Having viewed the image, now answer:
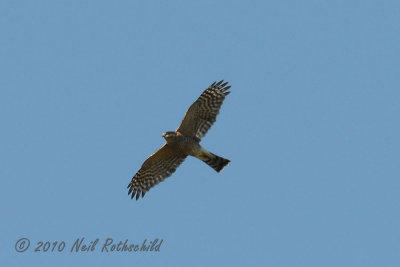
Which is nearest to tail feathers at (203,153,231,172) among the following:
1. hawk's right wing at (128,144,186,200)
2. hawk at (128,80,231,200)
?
hawk at (128,80,231,200)

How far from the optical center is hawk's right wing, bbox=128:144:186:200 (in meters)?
17.0

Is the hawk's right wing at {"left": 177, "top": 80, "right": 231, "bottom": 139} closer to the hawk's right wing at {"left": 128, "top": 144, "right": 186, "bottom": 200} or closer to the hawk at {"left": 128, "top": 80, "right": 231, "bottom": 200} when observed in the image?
the hawk at {"left": 128, "top": 80, "right": 231, "bottom": 200}

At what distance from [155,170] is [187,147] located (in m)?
1.30

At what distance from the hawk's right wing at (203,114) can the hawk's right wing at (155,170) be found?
72cm

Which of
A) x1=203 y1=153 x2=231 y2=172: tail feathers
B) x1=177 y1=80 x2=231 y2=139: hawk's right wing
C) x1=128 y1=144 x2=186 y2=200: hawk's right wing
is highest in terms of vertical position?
x1=177 y1=80 x2=231 y2=139: hawk's right wing

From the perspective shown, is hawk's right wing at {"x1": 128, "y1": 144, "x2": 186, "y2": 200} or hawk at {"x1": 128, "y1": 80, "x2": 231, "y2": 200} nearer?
hawk at {"x1": 128, "y1": 80, "x2": 231, "y2": 200}

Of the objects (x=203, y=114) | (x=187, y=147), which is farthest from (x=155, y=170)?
(x=203, y=114)

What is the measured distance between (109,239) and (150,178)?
2.63 meters

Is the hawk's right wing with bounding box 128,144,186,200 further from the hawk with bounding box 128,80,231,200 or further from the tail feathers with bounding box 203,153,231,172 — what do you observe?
the tail feathers with bounding box 203,153,231,172

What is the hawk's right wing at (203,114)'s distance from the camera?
16.6 m

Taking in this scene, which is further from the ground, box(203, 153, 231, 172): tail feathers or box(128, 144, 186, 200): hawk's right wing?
box(203, 153, 231, 172): tail feathers

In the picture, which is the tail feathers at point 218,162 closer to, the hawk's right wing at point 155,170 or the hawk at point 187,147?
the hawk at point 187,147

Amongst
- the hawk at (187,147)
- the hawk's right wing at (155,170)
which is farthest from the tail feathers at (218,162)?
the hawk's right wing at (155,170)

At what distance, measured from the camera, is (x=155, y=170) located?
1739 cm
